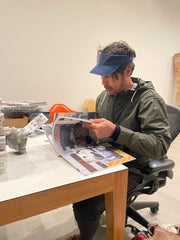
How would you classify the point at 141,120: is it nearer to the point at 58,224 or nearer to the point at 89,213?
the point at 89,213

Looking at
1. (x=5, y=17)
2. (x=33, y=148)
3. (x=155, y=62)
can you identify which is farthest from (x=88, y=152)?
(x=155, y=62)

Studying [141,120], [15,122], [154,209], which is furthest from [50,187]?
[15,122]

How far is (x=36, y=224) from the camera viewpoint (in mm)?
1237

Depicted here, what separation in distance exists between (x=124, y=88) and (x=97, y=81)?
177 centimetres

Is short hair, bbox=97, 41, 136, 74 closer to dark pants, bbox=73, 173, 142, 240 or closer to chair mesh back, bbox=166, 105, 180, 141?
chair mesh back, bbox=166, 105, 180, 141

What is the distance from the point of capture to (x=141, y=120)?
2.84 ft

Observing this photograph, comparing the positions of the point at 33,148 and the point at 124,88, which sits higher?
the point at 124,88

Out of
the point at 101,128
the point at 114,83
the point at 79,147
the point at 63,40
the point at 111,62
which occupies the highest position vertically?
the point at 63,40

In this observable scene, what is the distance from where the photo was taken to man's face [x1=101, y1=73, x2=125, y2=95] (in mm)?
947

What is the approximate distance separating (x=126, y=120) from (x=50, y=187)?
0.55 m

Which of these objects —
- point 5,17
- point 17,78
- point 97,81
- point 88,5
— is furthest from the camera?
point 97,81

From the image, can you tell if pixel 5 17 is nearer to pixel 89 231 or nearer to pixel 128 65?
pixel 128 65

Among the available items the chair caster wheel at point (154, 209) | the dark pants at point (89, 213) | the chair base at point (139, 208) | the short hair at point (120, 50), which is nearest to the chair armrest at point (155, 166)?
the dark pants at point (89, 213)

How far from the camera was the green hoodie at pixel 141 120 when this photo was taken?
79cm
